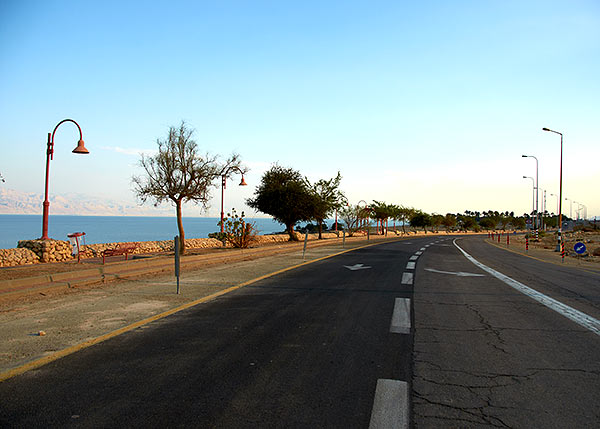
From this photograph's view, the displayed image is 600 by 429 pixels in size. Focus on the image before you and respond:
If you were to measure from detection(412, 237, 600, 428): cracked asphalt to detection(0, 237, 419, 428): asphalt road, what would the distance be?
363mm

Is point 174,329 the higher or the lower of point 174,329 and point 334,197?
the lower

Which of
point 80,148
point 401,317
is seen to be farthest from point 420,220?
point 401,317

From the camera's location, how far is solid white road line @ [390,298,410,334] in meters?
6.54

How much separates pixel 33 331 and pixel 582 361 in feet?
24.5

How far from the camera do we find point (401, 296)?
378 inches

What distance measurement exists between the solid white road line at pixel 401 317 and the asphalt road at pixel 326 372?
0.13 ft

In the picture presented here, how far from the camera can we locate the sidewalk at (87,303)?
220 inches

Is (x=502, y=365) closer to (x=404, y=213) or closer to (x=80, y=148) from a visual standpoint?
(x=80, y=148)

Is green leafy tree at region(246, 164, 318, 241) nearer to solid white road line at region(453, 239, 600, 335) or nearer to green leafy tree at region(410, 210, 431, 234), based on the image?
solid white road line at region(453, 239, 600, 335)

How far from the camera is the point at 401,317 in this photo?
740 cm

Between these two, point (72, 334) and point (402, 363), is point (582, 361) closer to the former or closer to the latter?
point (402, 363)

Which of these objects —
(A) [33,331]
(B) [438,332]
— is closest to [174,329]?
(A) [33,331]

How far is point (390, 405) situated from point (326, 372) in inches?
38.5

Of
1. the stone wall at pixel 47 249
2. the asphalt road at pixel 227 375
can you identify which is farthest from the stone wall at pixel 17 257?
the asphalt road at pixel 227 375
